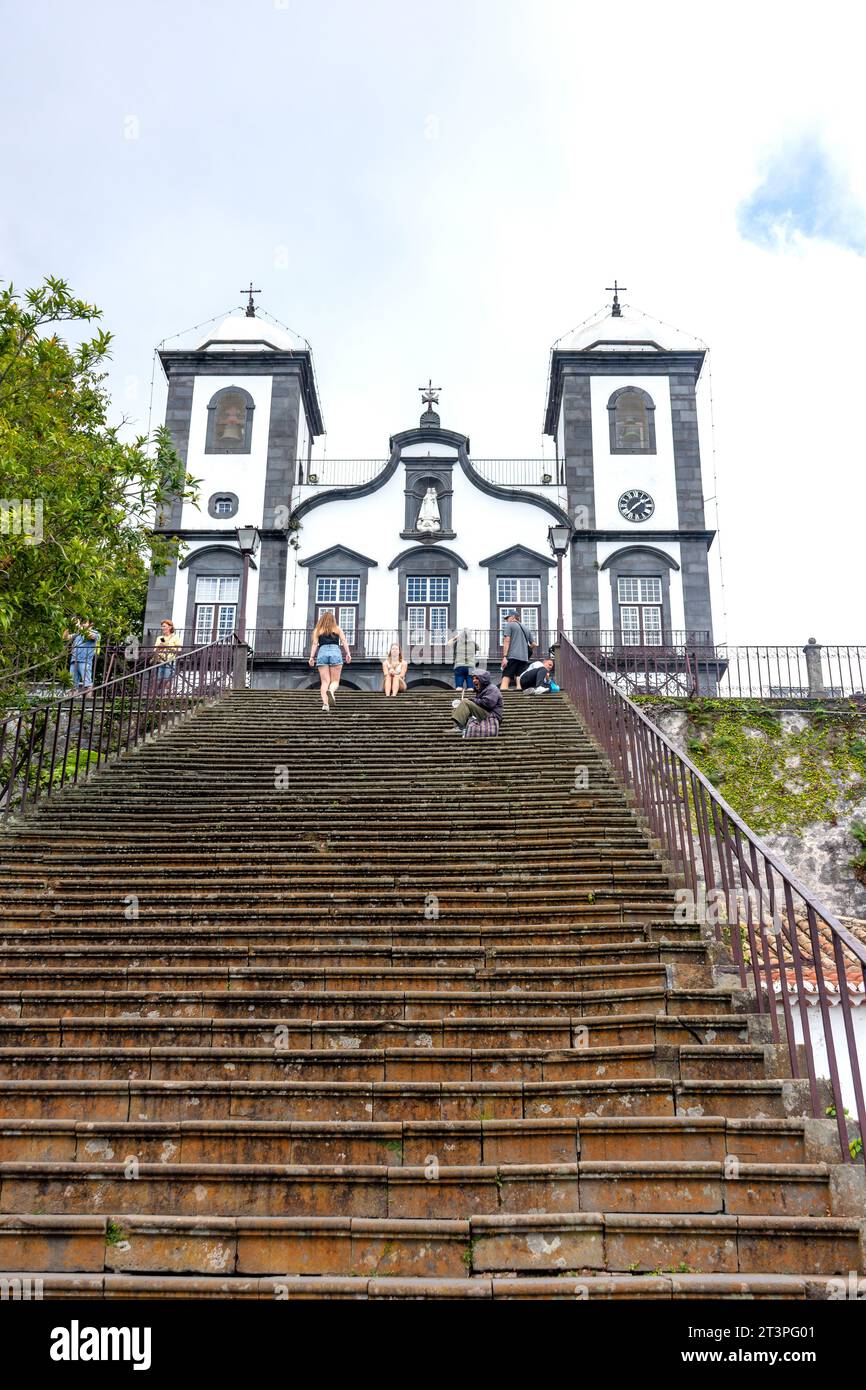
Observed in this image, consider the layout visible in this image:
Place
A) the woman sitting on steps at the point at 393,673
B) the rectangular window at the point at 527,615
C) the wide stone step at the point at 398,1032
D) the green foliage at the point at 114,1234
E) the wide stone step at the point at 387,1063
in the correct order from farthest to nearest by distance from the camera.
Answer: the rectangular window at the point at 527,615
the woman sitting on steps at the point at 393,673
the wide stone step at the point at 398,1032
the wide stone step at the point at 387,1063
the green foliage at the point at 114,1234

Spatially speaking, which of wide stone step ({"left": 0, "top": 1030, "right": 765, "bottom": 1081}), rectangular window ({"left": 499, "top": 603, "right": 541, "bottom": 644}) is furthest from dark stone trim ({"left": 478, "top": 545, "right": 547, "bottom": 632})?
wide stone step ({"left": 0, "top": 1030, "right": 765, "bottom": 1081})

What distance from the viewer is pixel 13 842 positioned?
354 inches

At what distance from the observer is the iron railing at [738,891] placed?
191 inches

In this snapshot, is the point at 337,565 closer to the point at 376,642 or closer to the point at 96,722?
the point at 376,642

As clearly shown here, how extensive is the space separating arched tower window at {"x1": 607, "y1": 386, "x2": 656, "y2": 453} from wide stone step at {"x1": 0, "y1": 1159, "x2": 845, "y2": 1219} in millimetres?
24226

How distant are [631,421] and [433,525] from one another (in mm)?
5872

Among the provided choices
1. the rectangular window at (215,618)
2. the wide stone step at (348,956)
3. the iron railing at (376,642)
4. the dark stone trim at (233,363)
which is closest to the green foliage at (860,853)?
the wide stone step at (348,956)

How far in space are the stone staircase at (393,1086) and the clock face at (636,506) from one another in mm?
18805

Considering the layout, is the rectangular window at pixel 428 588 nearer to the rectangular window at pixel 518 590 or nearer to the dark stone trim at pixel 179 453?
the rectangular window at pixel 518 590

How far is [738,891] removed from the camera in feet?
24.1

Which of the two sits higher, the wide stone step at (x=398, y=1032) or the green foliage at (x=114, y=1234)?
the wide stone step at (x=398, y=1032)
